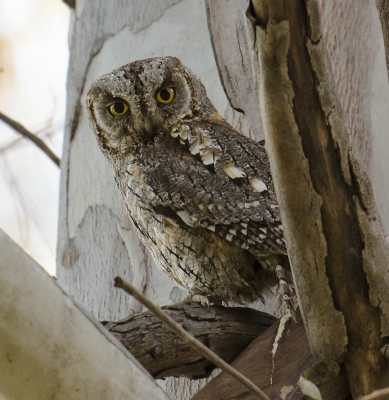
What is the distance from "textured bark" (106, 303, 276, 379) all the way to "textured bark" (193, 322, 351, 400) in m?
0.08

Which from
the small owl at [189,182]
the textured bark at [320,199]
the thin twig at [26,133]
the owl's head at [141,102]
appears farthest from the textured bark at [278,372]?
the thin twig at [26,133]

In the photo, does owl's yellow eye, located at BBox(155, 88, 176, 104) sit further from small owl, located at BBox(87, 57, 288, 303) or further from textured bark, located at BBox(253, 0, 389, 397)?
textured bark, located at BBox(253, 0, 389, 397)

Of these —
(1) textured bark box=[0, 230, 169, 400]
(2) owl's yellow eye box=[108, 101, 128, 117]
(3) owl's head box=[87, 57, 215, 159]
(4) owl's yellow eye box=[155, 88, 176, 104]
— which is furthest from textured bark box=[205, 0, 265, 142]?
(1) textured bark box=[0, 230, 169, 400]

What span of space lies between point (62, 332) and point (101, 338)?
0.08m

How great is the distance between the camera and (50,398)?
976 millimetres

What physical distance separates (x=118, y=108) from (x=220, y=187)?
593 millimetres

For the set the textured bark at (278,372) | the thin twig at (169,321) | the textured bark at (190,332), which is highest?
the thin twig at (169,321)

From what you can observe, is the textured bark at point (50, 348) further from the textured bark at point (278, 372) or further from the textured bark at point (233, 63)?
the textured bark at point (233, 63)

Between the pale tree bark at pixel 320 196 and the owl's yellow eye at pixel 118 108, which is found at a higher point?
the owl's yellow eye at pixel 118 108

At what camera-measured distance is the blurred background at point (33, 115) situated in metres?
3.68

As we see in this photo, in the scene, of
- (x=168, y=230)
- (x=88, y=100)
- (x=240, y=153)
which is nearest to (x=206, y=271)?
(x=168, y=230)

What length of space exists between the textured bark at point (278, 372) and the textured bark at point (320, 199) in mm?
69

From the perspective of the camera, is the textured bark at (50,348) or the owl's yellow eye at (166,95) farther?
the owl's yellow eye at (166,95)

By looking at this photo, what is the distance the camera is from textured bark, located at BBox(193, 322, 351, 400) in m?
1.45
